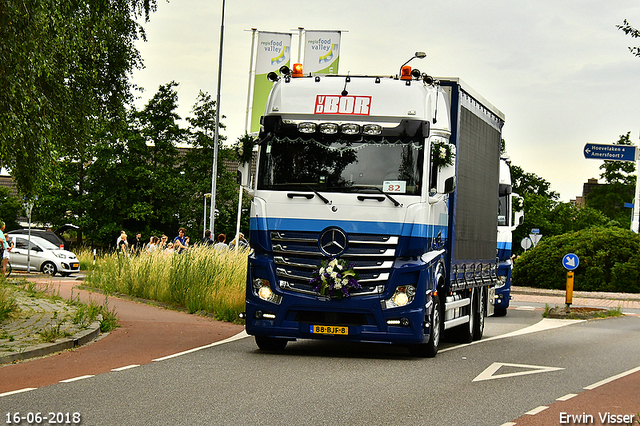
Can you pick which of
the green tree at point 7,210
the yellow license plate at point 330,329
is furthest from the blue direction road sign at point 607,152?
the green tree at point 7,210

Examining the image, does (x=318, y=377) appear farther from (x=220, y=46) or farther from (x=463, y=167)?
(x=220, y=46)

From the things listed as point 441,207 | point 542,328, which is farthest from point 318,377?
point 542,328

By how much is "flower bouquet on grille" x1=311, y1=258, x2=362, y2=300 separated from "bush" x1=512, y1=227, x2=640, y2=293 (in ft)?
76.9

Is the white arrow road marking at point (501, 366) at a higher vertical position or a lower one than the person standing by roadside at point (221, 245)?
lower

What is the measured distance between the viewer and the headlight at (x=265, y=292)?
38.7 feet

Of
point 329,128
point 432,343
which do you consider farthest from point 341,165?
point 432,343

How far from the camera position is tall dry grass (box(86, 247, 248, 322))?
715 inches

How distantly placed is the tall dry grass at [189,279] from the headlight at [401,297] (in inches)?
243

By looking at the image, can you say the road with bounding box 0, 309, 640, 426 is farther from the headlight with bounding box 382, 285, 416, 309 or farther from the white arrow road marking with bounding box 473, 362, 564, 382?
the headlight with bounding box 382, 285, 416, 309

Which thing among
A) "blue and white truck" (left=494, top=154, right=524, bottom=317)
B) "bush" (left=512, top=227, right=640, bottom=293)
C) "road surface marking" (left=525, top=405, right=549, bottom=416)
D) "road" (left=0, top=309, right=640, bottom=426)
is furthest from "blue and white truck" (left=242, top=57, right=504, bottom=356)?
"bush" (left=512, top=227, right=640, bottom=293)

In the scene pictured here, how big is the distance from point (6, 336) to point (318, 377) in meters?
4.87

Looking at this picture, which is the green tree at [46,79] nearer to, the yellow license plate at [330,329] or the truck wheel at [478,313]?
the yellow license plate at [330,329]

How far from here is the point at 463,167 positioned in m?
13.7

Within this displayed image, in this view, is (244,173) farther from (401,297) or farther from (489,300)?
(489,300)
